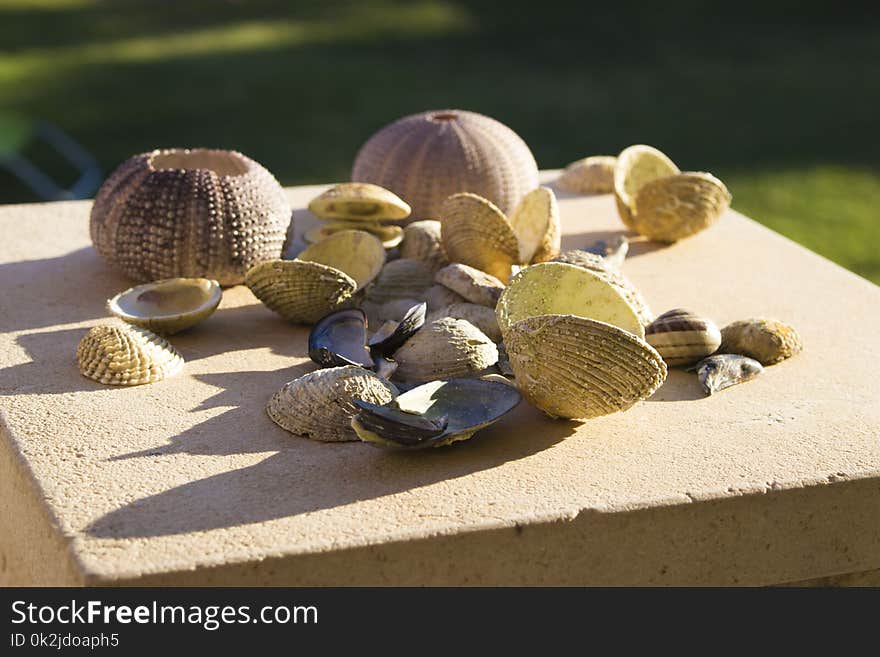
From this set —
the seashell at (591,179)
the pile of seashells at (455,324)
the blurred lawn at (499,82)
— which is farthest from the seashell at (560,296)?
the blurred lawn at (499,82)

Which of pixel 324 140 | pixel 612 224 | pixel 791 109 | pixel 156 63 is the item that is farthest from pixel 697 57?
pixel 612 224

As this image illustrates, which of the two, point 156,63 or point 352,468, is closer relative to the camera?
point 352,468

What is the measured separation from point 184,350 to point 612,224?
1.42 metres

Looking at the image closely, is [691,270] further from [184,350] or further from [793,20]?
[793,20]

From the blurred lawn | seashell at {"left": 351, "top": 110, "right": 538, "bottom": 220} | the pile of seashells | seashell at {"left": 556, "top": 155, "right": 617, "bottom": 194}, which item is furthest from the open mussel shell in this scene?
the blurred lawn

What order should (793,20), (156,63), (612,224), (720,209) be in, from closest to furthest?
(720,209) < (612,224) < (156,63) < (793,20)

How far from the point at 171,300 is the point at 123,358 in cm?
37

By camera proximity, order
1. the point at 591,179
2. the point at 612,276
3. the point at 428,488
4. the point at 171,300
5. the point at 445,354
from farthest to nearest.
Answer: the point at 591,179
the point at 171,300
the point at 612,276
the point at 445,354
the point at 428,488

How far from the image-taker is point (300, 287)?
2.44 m

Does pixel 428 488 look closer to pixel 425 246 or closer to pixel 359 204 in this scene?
pixel 425 246

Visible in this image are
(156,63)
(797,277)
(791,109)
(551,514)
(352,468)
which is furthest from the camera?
(156,63)

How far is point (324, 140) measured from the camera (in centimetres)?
664

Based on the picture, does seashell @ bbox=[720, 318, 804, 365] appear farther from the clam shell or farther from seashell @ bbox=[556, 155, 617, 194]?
seashell @ bbox=[556, 155, 617, 194]

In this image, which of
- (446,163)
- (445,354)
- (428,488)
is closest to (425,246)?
(446,163)
